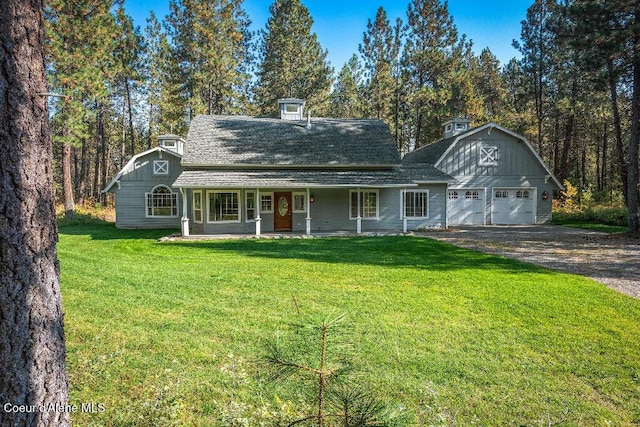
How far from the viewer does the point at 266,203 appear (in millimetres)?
16234

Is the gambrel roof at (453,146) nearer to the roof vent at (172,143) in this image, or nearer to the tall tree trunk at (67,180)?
the roof vent at (172,143)

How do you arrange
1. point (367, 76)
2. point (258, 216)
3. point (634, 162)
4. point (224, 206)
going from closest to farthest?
1. point (634, 162)
2. point (258, 216)
3. point (224, 206)
4. point (367, 76)

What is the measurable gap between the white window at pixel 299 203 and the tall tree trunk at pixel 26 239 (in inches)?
570

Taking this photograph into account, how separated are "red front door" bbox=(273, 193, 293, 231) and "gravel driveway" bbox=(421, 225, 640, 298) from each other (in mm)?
6547

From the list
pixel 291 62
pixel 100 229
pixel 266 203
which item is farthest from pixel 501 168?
pixel 100 229

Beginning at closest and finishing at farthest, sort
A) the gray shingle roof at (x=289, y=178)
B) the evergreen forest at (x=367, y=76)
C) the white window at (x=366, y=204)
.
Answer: the gray shingle roof at (x=289, y=178) → the white window at (x=366, y=204) → the evergreen forest at (x=367, y=76)

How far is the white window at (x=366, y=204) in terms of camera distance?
657 inches

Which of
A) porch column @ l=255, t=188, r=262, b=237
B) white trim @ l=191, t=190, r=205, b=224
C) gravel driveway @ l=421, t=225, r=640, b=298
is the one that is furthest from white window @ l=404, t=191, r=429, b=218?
white trim @ l=191, t=190, r=205, b=224

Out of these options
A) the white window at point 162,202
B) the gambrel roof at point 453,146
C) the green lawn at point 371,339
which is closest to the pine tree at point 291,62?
the gambrel roof at point 453,146

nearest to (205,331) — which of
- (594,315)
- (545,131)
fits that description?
(594,315)

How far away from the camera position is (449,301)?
19.1 feet

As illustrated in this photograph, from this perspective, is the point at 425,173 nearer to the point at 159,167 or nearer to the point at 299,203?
the point at 299,203

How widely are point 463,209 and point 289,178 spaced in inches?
385

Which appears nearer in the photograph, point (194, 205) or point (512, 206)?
point (194, 205)
